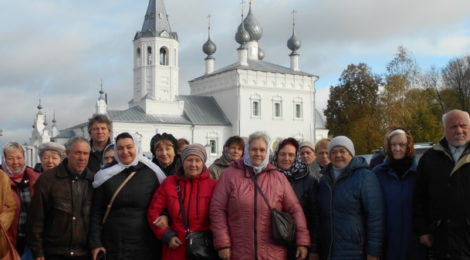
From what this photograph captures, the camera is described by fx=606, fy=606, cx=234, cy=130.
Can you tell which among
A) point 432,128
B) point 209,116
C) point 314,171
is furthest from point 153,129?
point 314,171

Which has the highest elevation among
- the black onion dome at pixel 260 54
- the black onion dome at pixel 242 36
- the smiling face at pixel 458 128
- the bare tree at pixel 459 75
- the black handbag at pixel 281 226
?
the black onion dome at pixel 242 36

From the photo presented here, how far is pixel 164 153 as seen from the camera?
6531mm

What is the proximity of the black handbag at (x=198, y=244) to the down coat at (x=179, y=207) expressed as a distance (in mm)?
29

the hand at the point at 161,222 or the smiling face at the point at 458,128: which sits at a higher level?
the smiling face at the point at 458,128

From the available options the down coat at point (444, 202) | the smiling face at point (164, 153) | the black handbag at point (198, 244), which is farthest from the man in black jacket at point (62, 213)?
the down coat at point (444, 202)

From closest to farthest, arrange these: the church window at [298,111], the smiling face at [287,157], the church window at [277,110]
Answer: the smiling face at [287,157] → the church window at [277,110] → the church window at [298,111]

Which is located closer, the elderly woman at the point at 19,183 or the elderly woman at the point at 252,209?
the elderly woman at the point at 252,209

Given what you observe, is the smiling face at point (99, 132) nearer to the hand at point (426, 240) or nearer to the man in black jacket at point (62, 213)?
the man in black jacket at point (62, 213)

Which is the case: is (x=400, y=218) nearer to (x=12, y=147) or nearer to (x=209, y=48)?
(x=12, y=147)

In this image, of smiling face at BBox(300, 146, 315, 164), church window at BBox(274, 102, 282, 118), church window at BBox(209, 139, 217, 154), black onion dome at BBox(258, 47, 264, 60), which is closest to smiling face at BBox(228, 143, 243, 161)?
smiling face at BBox(300, 146, 315, 164)

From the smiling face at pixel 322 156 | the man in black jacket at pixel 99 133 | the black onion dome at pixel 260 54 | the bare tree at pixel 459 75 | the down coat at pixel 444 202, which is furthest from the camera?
the black onion dome at pixel 260 54

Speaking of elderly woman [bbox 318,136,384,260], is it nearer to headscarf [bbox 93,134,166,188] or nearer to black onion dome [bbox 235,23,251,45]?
headscarf [bbox 93,134,166,188]

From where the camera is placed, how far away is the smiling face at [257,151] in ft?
17.8

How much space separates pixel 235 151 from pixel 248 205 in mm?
1797
